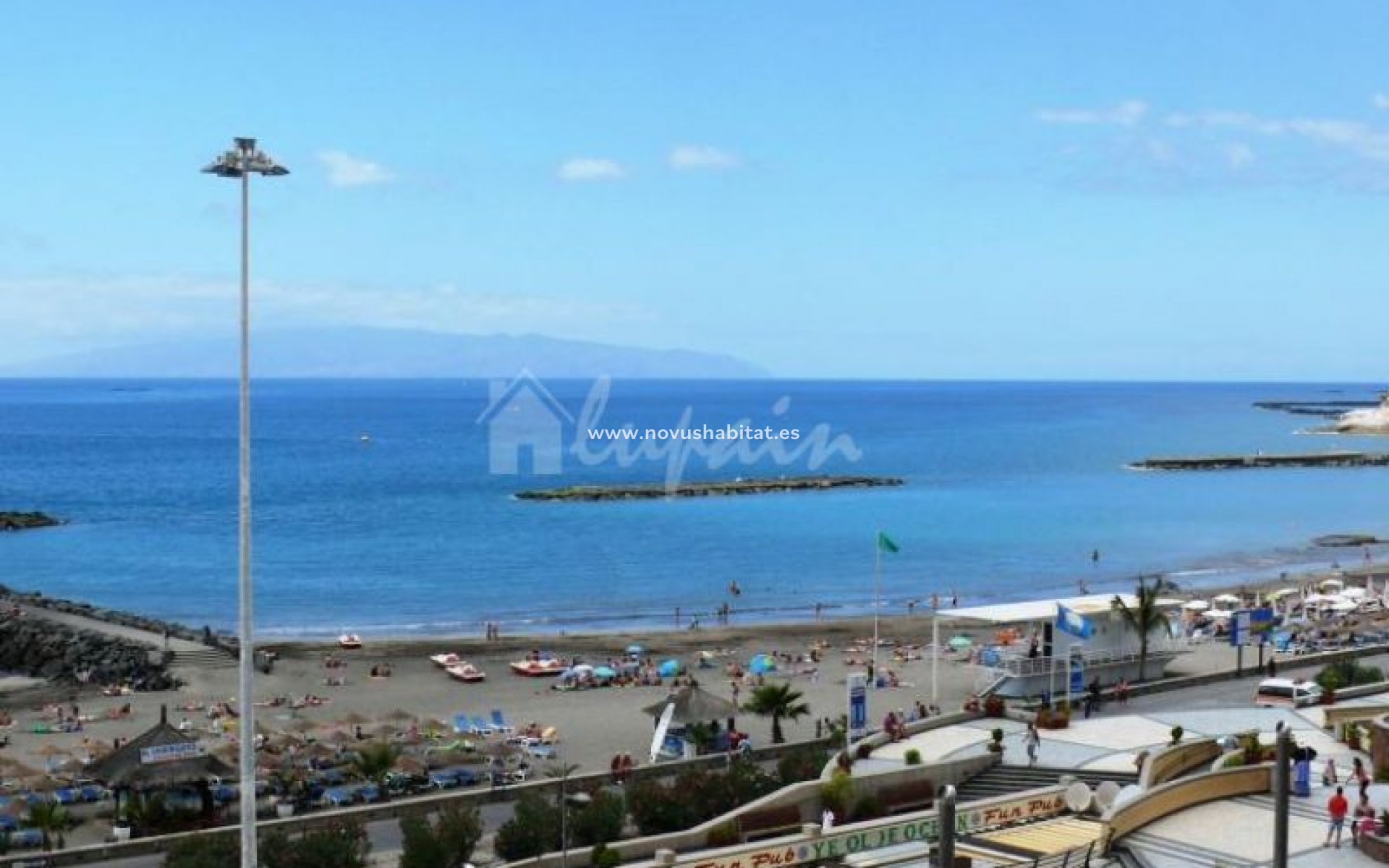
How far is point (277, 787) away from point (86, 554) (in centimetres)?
5978

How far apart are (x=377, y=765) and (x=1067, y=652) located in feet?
50.6

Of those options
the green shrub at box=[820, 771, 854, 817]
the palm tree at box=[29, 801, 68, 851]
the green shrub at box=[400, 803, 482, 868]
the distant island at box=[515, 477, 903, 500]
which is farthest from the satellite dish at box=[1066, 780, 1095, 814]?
the distant island at box=[515, 477, 903, 500]

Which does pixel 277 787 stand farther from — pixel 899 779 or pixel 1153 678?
pixel 1153 678

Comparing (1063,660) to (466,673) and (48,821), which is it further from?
(48,821)

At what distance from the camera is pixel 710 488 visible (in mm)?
118500

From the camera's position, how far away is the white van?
1238 inches

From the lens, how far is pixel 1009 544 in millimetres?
83750

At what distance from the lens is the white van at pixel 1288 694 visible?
103 ft

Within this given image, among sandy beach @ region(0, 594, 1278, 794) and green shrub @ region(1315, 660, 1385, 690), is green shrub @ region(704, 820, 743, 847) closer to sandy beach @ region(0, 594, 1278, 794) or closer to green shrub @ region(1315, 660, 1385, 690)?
sandy beach @ region(0, 594, 1278, 794)

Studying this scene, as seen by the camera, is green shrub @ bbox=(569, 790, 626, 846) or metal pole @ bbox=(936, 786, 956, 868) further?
green shrub @ bbox=(569, 790, 626, 846)

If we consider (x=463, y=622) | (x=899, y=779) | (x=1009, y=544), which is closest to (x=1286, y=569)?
(x=1009, y=544)

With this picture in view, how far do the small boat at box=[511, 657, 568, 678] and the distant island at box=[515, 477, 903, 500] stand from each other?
217ft

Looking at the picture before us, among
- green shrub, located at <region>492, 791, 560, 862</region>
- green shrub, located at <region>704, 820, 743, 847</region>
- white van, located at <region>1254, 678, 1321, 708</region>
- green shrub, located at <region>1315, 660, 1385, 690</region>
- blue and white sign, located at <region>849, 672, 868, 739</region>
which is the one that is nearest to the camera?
green shrub, located at <region>492, 791, 560, 862</region>

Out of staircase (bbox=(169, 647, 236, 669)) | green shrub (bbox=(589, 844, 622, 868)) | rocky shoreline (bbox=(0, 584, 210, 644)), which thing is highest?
green shrub (bbox=(589, 844, 622, 868))
